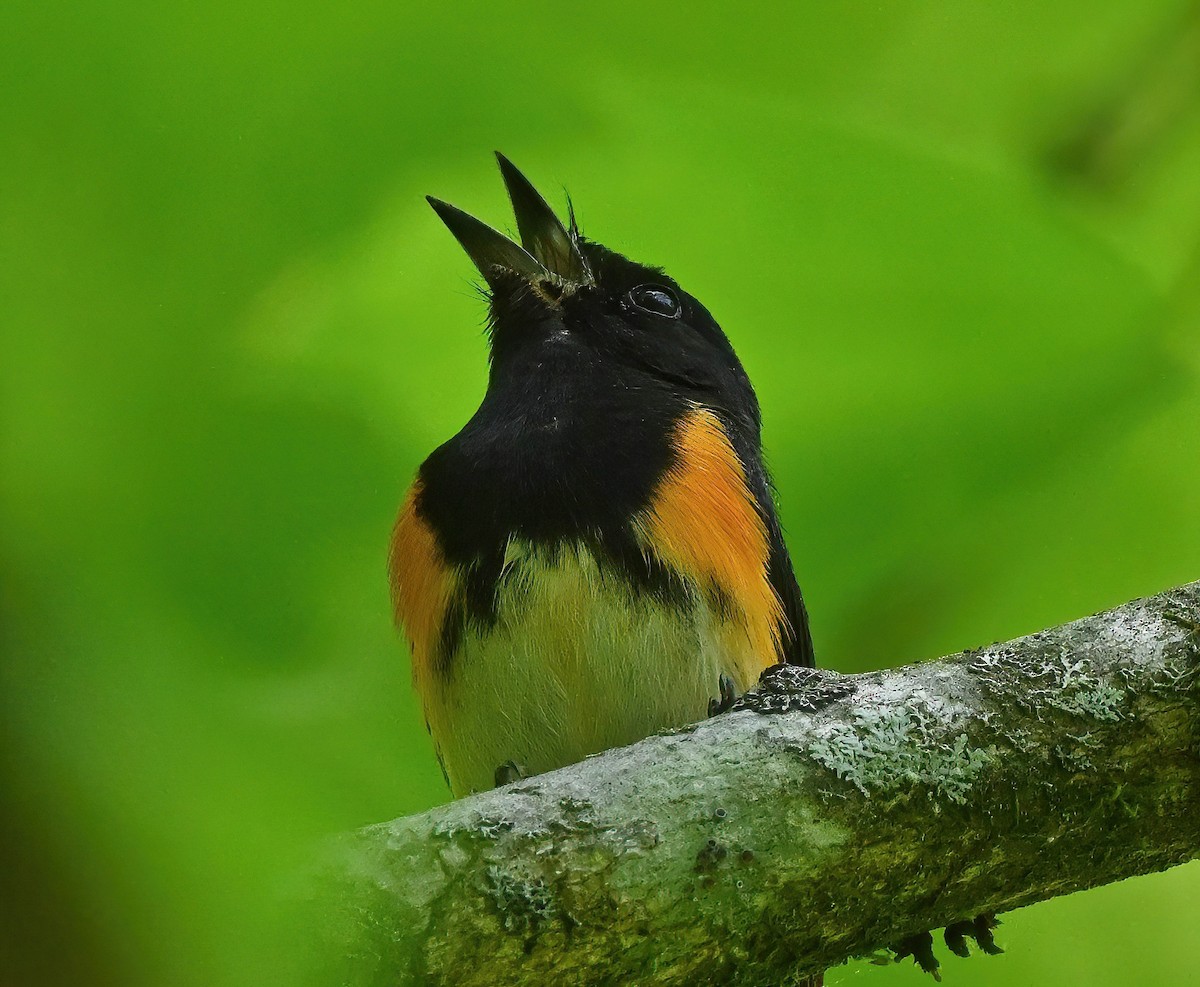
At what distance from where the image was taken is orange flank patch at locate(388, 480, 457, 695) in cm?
317

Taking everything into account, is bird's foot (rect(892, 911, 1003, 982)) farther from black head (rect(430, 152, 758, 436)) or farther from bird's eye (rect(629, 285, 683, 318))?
bird's eye (rect(629, 285, 683, 318))

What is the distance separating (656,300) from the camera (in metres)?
3.76

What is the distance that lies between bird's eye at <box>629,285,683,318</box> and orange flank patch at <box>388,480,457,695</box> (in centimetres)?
88

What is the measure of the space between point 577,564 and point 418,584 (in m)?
0.51

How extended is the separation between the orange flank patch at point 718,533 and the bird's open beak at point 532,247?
26.7 inches

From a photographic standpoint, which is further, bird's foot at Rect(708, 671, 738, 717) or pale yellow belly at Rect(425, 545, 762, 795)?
pale yellow belly at Rect(425, 545, 762, 795)

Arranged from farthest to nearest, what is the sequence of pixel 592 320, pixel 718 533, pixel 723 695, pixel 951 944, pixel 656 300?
pixel 656 300, pixel 592 320, pixel 718 533, pixel 723 695, pixel 951 944

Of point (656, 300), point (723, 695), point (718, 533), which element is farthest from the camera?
point (656, 300)

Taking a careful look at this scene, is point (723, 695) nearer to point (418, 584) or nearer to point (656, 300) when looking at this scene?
point (418, 584)

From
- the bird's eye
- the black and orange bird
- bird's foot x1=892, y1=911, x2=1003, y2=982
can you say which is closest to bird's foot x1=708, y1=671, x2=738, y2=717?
the black and orange bird

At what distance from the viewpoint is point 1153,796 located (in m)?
1.96

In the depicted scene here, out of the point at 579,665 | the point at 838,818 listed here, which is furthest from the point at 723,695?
the point at 838,818

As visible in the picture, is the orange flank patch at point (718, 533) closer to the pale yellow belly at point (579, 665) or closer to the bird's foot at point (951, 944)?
the pale yellow belly at point (579, 665)

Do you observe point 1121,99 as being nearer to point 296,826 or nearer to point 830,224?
point 830,224
